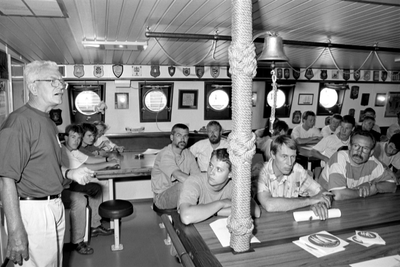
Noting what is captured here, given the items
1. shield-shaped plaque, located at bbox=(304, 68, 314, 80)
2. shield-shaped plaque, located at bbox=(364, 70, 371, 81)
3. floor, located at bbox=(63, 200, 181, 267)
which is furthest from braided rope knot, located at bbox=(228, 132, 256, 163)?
shield-shaped plaque, located at bbox=(364, 70, 371, 81)

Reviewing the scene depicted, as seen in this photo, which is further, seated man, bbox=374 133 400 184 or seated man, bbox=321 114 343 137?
seated man, bbox=321 114 343 137

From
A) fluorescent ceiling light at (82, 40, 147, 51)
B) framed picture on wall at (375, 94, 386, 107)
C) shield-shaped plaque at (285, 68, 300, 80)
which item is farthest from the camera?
framed picture on wall at (375, 94, 386, 107)

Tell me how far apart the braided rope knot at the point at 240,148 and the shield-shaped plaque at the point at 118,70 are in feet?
16.8

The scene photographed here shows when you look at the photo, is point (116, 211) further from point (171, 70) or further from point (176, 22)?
point (171, 70)

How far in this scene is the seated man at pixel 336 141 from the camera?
217 inches

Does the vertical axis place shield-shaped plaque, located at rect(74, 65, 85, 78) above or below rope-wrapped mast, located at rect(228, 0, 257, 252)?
above

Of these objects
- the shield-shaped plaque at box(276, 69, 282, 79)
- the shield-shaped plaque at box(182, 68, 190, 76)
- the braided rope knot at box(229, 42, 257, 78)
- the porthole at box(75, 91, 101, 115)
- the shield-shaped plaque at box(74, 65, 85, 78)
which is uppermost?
the shield-shaped plaque at box(276, 69, 282, 79)

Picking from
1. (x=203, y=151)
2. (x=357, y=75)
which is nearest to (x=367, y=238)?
(x=203, y=151)

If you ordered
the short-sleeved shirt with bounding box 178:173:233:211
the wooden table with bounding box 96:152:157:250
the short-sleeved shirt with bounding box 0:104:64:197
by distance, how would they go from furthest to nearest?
the wooden table with bounding box 96:152:157:250, the short-sleeved shirt with bounding box 178:173:233:211, the short-sleeved shirt with bounding box 0:104:64:197

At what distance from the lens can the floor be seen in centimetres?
383

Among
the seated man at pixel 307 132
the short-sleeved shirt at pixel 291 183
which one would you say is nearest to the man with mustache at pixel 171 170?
the short-sleeved shirt at pixel 291 183

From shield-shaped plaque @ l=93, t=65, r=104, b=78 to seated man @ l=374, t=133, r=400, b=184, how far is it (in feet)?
17.0

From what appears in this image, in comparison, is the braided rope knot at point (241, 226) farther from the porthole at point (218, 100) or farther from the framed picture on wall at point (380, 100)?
the framed picture on wall at point (380, 100)

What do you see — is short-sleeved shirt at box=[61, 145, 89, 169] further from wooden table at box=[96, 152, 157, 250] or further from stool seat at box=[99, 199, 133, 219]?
stool seat at box=[99, 199, 133, 219]
